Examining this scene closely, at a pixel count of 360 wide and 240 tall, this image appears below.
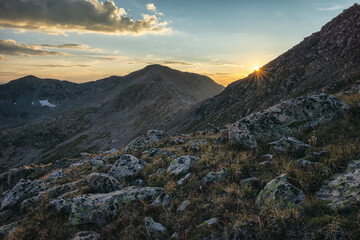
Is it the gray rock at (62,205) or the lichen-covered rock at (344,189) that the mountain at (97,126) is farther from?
the lichen-covered rock at (344,189)

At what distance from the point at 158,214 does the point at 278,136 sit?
686cm

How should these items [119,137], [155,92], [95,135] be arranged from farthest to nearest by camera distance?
[155,92]
[95,135]
[119,137]

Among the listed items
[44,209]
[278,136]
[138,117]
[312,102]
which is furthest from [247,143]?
[138,117]

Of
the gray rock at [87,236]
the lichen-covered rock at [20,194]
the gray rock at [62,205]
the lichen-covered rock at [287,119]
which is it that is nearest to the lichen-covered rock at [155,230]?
the gray rock at [87,236]

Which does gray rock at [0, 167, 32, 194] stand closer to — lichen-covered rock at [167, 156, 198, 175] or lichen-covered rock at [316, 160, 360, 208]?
lichen-covered rock at [167, 156, 198, 175]

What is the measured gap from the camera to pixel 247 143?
29.3 feet

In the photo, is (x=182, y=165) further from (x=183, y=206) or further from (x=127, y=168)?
(x=127, y=168)

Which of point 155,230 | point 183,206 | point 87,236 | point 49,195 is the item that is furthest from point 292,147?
point 49,195

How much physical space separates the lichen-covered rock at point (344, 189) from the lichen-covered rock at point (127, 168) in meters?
7.81

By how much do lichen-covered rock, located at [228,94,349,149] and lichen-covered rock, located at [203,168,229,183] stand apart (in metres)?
2.73

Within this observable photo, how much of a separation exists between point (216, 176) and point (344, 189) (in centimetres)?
353

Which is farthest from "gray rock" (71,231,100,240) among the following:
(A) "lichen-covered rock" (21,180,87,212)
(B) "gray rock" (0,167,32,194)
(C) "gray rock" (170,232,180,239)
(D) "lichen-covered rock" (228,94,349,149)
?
(B) "gray rock" (0,167,32,194)

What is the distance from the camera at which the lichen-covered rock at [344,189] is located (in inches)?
144

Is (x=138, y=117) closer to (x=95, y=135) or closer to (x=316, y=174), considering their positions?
(x=95, y=135)
